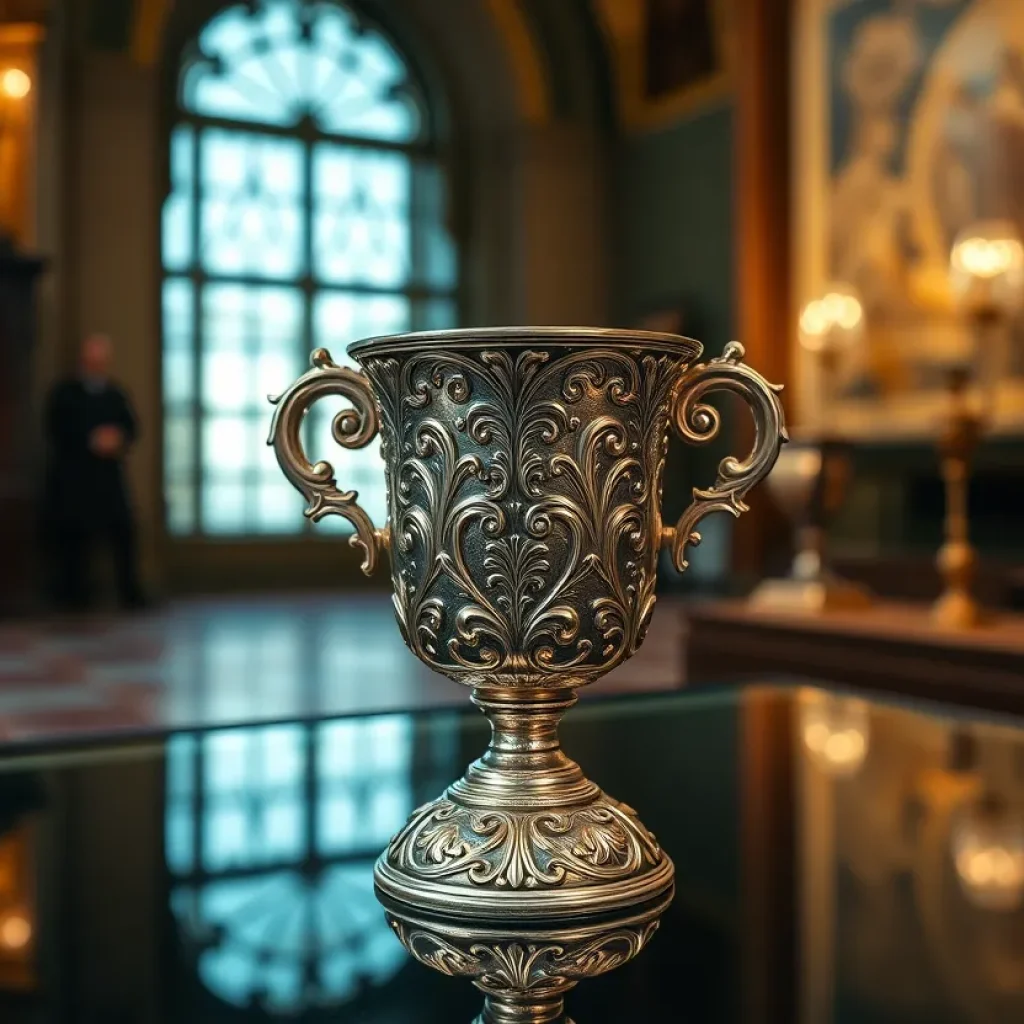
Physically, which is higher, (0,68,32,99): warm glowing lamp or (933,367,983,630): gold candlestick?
(0,68,32,99): warm glowing lamp

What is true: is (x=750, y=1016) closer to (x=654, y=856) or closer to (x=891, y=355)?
(x=654, y=856)

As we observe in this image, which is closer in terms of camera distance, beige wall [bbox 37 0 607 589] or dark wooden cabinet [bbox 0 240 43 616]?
dark wooden cabinet [bbox 0 240 43 616]

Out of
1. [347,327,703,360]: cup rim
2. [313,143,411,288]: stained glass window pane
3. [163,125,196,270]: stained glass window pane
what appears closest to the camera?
[347,327,703,360]: cup rim

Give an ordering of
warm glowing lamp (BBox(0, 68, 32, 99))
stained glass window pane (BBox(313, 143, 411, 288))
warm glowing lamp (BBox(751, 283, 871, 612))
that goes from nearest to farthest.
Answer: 1. warm glowing lamp (BBox(751, 283, 871, 612))
2. warm glowing lamp (BBox(0, 68, 32, 99))
3. stained glass window pane (BBox(313, 143, 411, 288))

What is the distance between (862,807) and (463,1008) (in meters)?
0.62

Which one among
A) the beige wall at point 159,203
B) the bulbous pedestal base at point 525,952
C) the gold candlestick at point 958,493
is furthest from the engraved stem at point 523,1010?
the beige wall at point 159,203

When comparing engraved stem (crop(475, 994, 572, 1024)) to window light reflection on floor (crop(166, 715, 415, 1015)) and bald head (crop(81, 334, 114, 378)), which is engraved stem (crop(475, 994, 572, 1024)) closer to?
window light reflection on floor (crop(166, 715, 415, 1015))

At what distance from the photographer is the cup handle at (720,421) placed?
0.91 metres

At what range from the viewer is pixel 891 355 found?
28.2 ft

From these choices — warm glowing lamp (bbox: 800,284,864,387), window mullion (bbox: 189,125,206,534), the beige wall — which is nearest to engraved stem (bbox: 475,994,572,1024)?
warm glowing lamp (bbox: 800,284,864,387)

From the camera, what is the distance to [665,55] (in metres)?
11.3

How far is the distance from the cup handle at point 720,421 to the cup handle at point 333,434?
22cm

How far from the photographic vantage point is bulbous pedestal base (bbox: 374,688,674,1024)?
789mm

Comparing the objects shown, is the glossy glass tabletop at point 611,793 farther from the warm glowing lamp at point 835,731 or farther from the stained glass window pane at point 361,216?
the stained glass window pane at point 361,216
